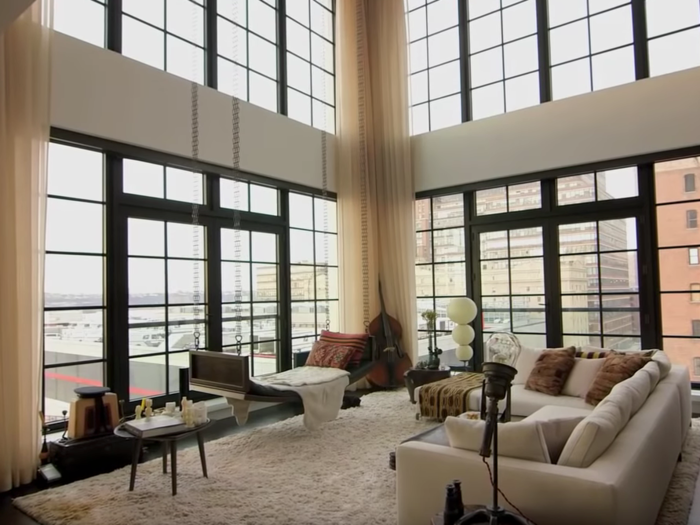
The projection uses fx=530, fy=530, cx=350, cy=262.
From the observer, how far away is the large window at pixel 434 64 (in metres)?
7.32

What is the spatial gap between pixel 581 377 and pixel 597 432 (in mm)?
2421

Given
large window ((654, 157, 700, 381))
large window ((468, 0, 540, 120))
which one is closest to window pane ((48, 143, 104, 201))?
large window ((468, 0, 540, 120))

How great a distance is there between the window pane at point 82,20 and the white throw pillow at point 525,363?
16.1 ft

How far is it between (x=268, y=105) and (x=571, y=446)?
5.52 metres

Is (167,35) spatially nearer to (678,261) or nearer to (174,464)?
(174,464)

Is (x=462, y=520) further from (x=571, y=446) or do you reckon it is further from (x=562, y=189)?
(x=562, y=189)

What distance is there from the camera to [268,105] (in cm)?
662

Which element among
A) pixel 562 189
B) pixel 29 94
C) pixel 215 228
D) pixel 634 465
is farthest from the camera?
pixel 562 189

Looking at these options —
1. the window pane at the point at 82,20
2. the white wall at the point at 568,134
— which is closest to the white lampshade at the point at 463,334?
the white wall at the point at 568,134

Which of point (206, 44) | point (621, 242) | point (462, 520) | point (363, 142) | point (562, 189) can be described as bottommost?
point (462, 520)

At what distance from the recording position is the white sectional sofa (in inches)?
80.3

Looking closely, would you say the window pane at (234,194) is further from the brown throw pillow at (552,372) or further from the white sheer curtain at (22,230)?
the brown throw pillow at (552,372)

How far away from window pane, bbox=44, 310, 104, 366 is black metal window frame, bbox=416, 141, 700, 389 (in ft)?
14.7

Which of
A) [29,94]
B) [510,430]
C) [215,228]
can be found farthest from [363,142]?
[510,430]
